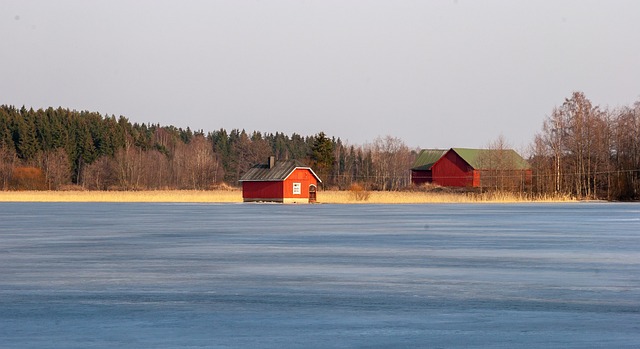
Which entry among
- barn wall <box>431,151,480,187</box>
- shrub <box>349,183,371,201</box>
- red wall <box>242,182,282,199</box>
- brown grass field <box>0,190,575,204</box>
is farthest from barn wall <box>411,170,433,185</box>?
red wall <box>242,182,282,199</box>

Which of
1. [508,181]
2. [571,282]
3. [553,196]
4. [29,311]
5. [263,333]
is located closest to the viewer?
[263,333]

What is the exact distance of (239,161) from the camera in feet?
567

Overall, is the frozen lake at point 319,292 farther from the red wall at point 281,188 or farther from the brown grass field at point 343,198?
the brown grass field at point 343,198

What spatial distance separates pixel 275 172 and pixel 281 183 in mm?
1761

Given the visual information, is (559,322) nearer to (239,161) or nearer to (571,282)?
(571,282)

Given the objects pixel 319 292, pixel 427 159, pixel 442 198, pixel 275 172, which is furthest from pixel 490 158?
pixel 319 292

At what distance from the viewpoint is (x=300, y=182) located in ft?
238

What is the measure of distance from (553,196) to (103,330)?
71818 millimetres

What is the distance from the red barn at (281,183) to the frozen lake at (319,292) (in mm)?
46319

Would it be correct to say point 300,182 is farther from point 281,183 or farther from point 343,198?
point 343,198

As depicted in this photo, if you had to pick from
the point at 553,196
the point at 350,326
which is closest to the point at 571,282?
the point at 350,326

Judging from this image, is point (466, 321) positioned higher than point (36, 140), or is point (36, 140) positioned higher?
point (36, 140)

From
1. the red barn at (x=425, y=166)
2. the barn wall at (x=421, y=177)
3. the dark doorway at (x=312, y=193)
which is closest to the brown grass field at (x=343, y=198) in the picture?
the dark doorway at (x=312, y=193)

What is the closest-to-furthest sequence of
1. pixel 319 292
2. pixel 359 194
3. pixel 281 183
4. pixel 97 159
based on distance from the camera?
pixel 319 292
pixel 281 183
pixel 359 194
pixel 97 159
